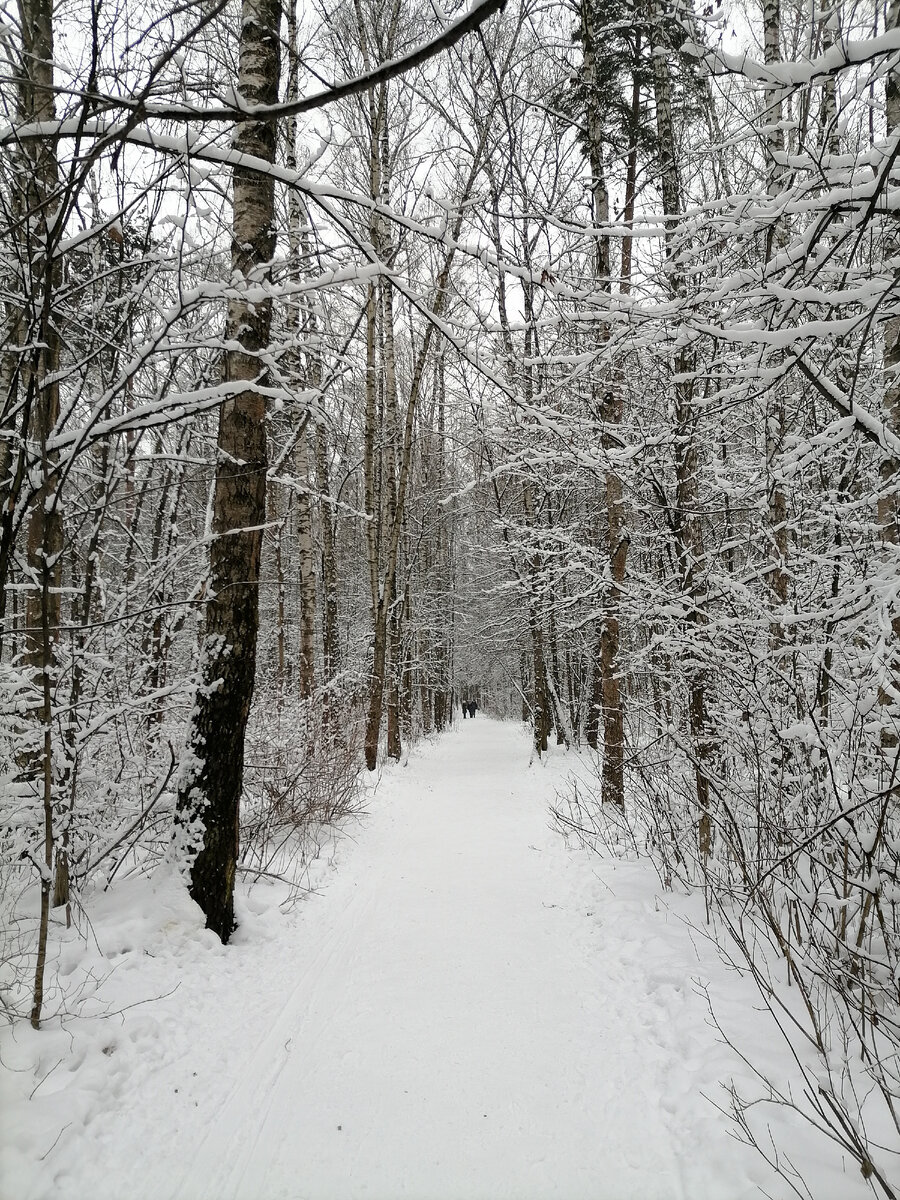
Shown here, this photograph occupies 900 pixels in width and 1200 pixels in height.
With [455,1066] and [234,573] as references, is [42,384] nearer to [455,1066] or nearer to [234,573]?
[234,573]

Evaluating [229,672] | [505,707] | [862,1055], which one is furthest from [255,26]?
[505,707]

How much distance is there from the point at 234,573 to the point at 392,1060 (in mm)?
2979

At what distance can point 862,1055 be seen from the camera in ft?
8.53

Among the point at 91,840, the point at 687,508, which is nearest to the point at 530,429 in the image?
the point at 687,508

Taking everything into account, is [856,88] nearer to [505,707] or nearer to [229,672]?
[229,672]

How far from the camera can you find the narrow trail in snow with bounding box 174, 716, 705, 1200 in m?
2.39

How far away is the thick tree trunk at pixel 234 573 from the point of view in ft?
12.8

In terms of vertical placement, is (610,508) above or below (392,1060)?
above

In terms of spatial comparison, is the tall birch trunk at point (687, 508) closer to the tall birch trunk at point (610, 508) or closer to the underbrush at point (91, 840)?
the tall birch trunk at point (610, 508)

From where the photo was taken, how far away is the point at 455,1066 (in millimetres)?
3078

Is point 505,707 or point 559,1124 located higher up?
point 559,1124

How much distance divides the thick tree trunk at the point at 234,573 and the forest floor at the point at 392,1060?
1.35 feet

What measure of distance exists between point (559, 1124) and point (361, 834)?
528cm

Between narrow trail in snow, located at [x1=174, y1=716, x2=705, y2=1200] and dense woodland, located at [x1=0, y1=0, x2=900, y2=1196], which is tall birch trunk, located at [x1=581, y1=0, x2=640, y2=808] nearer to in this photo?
dense woodland, located at [x1=0, y1=0, x2=900, y2=1196]
